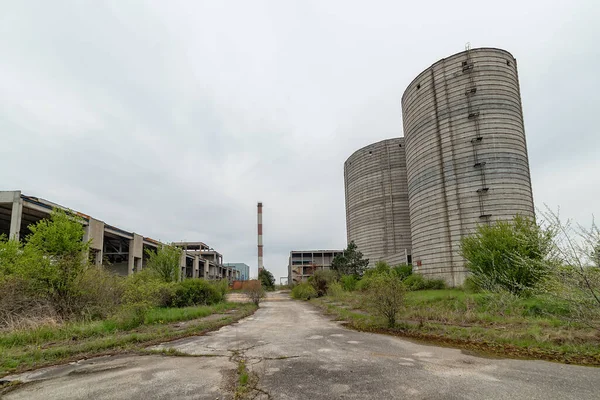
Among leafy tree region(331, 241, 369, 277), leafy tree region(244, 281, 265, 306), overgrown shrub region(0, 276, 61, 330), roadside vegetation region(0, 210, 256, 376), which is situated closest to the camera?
roadside vegetation region(0, 210, 256, 376)

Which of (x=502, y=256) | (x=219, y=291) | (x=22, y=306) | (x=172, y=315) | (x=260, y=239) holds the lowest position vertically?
(x=172, y=315)

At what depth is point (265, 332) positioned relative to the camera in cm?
1161

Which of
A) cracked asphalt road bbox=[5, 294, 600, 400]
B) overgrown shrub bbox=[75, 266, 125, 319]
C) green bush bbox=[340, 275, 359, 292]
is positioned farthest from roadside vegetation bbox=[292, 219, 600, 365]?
green bush bbox=[340, 275, 359, 292]

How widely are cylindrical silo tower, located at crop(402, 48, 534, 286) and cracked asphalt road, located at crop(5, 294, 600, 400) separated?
21152 mm

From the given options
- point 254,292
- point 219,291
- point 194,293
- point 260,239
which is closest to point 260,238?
point 260,239

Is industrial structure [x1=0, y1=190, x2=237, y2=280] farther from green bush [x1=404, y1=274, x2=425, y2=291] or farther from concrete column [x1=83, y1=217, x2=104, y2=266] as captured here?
green bush [x1=404, y1=274, x2=425, y2=291]

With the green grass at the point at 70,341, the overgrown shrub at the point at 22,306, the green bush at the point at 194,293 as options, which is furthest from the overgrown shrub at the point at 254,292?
the overgrown shrub at the point at 22,306

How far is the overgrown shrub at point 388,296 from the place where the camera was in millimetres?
11461

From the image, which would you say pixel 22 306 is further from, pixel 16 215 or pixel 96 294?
pixel 16 215

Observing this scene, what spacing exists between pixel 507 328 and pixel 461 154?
20557 mm

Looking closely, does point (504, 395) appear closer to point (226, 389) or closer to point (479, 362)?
point (479, 362)

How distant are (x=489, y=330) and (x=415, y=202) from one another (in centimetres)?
2375

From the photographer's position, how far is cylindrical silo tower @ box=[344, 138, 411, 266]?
44375 millimetres

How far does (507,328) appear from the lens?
9.55 metres
